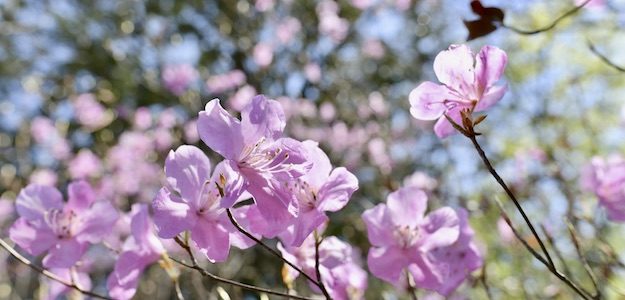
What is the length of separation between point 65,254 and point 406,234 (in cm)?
58

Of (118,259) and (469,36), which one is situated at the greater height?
(469,36)

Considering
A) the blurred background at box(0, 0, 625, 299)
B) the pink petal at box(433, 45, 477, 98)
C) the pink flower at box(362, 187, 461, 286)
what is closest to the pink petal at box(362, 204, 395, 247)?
A: the pink flower at box(362, 187, 461, 286)

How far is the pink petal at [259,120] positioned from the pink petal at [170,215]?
133 mm

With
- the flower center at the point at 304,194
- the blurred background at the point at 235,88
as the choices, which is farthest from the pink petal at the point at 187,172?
the blurred background at the point at 235,88

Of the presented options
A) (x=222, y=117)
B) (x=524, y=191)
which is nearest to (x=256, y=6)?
(x=524, y=191)

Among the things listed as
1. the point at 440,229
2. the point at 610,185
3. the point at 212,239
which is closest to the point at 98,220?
the point at 212,239

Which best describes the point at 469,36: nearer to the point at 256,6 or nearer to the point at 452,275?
the point at 452,275

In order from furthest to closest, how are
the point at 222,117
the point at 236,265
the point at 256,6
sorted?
the point at 256,6 → the point at 236,265 → the point at 222,117

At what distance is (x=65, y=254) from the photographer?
3.84ft

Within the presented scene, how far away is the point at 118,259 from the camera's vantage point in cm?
114

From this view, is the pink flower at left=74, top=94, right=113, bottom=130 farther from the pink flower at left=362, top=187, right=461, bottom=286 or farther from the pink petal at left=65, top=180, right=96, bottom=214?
the pink flower at left=362, top=187, right=461, bottom=286

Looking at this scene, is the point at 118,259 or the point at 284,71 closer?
the point at 118,259

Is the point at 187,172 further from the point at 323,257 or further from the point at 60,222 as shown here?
the point at 60,222

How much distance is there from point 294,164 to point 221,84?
11.6ft
